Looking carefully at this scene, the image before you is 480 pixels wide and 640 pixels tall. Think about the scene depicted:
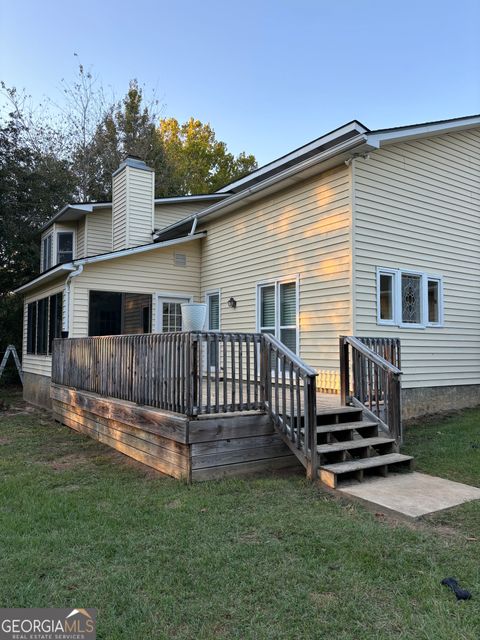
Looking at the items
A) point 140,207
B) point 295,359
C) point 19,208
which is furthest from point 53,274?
point 19,208

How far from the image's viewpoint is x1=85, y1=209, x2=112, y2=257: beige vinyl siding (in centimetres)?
1300

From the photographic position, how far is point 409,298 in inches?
313

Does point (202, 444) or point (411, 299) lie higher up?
point (411, 299)

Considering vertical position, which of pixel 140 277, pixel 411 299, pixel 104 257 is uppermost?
pixel 104 257

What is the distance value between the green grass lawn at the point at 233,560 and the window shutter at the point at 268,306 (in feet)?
14.5

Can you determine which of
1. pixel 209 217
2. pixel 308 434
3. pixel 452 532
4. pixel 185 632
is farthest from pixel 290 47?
pixel 185 632

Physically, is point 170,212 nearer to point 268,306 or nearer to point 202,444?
point 268,306

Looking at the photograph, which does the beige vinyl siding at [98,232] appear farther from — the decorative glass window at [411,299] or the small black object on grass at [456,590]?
the small black object on grass at [456,590]

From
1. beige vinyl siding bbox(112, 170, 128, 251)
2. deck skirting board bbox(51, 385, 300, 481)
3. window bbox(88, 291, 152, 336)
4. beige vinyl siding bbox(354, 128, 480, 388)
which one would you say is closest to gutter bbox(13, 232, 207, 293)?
window bbox(88, 291, 152, 336)

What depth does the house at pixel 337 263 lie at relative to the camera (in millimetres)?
7238

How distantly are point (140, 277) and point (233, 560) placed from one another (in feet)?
26.7

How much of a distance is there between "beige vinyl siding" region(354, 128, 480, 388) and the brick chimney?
6.45 metres

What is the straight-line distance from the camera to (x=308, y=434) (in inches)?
182

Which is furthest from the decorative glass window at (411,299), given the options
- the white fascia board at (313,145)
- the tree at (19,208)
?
the tree at (19,208)
